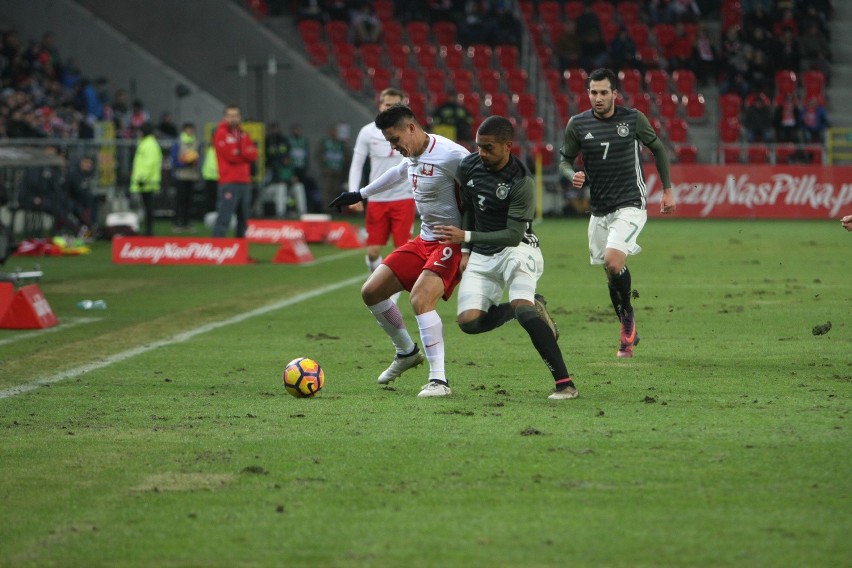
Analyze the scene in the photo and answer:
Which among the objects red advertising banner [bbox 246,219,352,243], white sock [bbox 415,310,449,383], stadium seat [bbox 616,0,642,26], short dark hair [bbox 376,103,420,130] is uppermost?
stadium seat [bbox 616,0,642,26]

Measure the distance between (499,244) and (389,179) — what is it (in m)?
1.40

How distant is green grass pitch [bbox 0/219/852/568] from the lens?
15.6 feet

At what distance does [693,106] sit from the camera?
113 ft

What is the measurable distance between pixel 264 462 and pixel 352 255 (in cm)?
1491

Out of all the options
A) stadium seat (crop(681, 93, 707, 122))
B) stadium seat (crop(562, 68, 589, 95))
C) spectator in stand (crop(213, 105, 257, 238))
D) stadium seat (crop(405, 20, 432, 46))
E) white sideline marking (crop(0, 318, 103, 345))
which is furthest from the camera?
stadium seat (crop(405, 20, 432, 46))

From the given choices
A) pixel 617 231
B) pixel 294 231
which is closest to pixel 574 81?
pixel 294 231

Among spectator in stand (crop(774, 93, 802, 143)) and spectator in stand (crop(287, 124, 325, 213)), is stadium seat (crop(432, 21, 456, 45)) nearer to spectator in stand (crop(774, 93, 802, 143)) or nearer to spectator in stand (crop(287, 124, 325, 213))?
spectator in stand (crop(287, 124, 325, 213))

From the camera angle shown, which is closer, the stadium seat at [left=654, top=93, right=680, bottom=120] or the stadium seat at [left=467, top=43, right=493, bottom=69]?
the stadium seat at [left=654, top=93, right=680, bottom=120]

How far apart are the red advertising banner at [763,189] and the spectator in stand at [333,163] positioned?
7.59 m

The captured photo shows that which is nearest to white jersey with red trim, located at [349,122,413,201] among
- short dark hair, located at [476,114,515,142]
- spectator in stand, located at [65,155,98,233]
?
short dark hair, located at [476,114,515,142]

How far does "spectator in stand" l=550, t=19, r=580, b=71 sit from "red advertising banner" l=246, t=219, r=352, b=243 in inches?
533

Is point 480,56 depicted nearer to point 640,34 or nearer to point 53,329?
point 640,34

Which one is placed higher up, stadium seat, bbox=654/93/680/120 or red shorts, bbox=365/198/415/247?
stadium seat, bbox=654/93/680/120

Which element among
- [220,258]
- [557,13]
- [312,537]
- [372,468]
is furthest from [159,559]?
[557,13]
